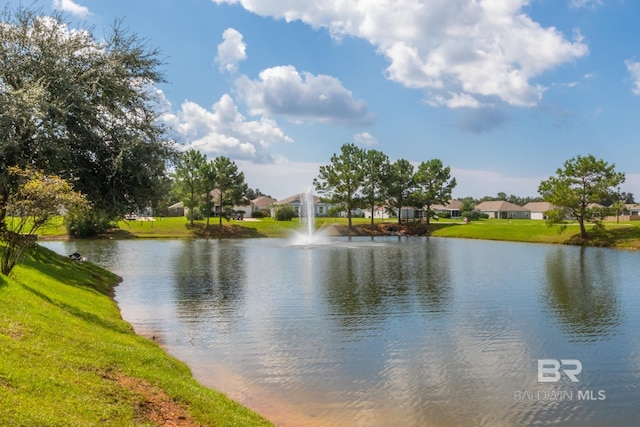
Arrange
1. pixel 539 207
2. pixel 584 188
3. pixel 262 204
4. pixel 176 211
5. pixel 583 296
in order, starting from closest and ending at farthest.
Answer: pixel 583 296, pixel 584 188, pixel 176 211, pixel 262 204, pixel 539 207

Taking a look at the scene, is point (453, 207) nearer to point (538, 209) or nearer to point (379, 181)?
point (538, 209)

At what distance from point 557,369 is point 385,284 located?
1700 centimetres

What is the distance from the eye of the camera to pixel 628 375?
48.3 ft

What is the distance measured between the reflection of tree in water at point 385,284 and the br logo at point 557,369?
7.62 meters

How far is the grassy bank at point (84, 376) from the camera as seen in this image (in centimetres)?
793

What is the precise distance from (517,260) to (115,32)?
40.5 m

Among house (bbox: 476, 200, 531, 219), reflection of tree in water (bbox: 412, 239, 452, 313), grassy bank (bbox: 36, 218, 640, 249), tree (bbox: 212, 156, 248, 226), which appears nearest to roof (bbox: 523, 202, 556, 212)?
house (bbox: 476, 200, 531, 219)

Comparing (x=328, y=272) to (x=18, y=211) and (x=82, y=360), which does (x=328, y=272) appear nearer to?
(x=18, y=211)

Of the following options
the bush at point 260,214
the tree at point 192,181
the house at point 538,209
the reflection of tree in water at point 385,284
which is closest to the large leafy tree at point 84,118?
the reflection of tree in water at point 385,284

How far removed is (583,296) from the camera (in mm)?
27906

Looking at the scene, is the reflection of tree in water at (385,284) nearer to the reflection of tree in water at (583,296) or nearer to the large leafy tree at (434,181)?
the reflection of tree in water at (583,296)

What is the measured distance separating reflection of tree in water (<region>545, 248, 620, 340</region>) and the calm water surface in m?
0.12

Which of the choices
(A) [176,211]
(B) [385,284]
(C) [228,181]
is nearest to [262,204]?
(A) [176,211]

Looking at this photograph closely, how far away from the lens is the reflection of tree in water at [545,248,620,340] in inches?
818
